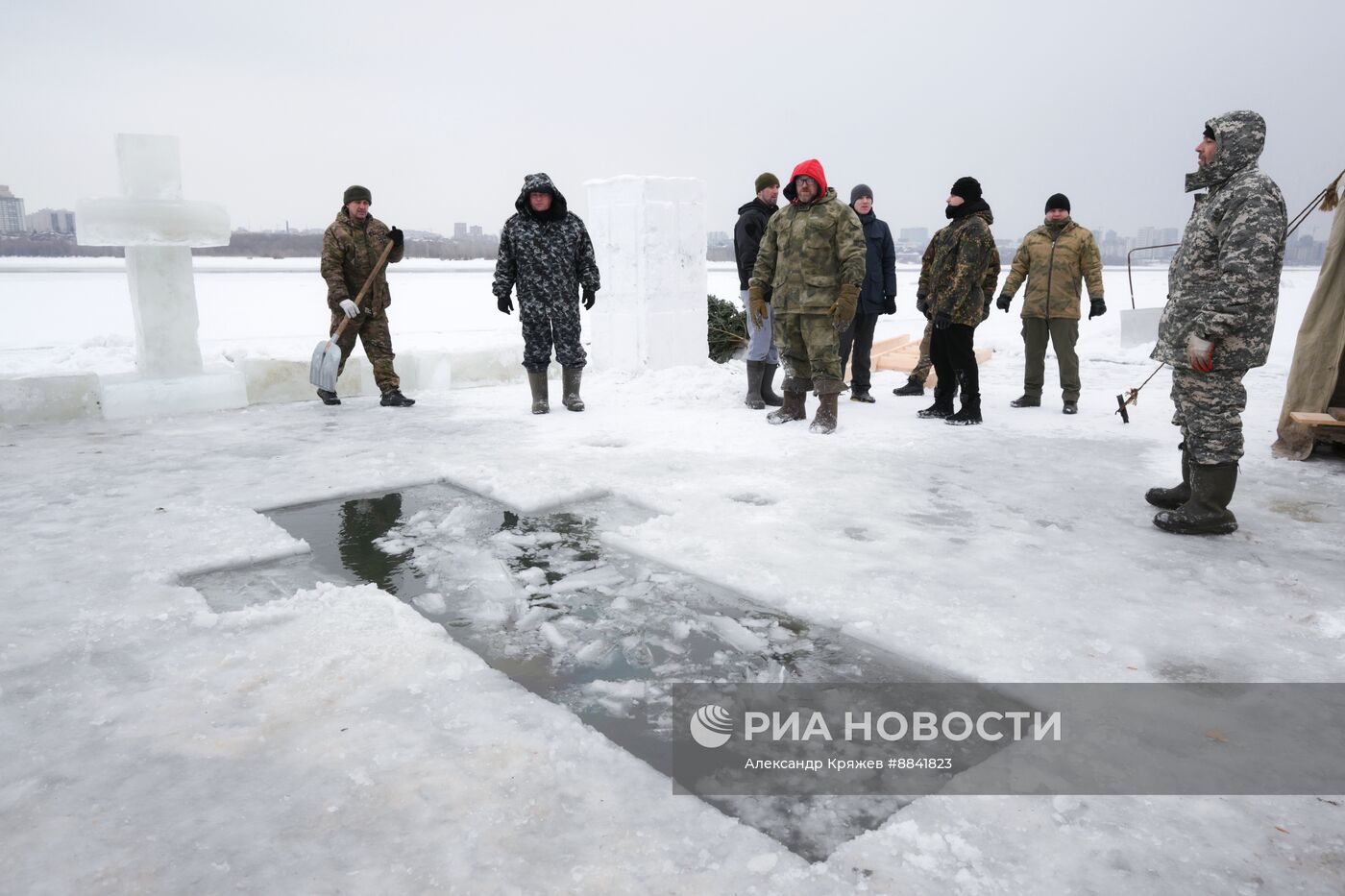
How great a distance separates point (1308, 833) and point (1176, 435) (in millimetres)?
5051

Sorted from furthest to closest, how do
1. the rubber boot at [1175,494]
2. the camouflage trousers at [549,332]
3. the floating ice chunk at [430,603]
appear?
1. the camouflage trousers at [549,332]
2. the rubber boot at [1175,494]
3. the floating ice chunk at [430,603]

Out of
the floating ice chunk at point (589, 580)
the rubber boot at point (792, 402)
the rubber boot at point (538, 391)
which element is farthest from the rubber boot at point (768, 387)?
the floating ice chunk at point (589, 580)

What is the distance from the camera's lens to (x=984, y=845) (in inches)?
76.7

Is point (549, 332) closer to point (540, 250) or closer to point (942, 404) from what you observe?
point (540, 250)

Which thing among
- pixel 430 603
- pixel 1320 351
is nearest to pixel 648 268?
pixel 1320 351

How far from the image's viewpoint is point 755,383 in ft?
24.7

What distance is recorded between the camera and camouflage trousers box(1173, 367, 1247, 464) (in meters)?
3.95

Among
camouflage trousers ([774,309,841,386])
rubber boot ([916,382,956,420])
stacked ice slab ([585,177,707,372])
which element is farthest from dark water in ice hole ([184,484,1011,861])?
stacked ice slab ([585,177,707,372])

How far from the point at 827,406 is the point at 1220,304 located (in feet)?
9.44

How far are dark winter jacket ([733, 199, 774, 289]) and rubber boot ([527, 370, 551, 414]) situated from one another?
189cm

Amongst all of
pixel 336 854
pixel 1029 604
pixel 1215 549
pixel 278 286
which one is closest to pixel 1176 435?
pixel 1215 549

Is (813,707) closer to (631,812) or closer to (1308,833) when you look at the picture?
(631,812)

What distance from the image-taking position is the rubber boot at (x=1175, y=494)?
4301mm

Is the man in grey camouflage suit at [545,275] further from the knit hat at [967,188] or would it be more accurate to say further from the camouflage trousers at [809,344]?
the knit hat at [967,188]
